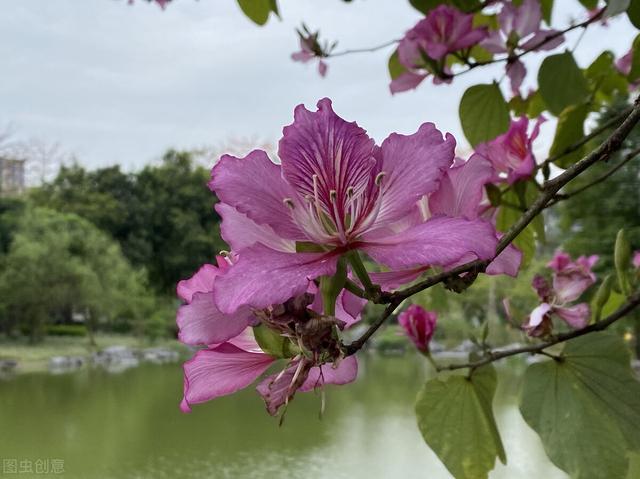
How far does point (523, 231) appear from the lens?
46 centimetres

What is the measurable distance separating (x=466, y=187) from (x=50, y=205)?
1161cm

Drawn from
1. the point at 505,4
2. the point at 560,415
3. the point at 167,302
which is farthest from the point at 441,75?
the point at 167,302

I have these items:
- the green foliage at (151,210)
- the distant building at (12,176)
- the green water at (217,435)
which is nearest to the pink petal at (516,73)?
the green water at (217,435)

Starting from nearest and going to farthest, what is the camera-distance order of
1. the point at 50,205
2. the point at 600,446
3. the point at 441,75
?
1. the point at 600,446
2. the point at 441,75
3. the point at 50,205

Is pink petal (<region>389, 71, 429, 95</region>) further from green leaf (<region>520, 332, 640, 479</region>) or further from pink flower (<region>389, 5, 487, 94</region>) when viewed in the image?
green leaf (<region>520, 332, 640, 479</region>)

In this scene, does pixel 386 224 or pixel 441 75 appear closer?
pixel 386 224

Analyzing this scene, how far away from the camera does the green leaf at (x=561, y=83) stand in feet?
1.82

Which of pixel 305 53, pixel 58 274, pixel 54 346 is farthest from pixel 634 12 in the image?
pixel 54 346

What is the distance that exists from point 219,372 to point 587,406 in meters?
0.25

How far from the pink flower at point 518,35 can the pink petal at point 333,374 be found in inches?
18.1

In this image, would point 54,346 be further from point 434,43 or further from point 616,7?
point 616,7

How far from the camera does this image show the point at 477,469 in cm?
45

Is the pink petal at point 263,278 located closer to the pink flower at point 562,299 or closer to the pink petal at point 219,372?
the pink petal at point 219,372

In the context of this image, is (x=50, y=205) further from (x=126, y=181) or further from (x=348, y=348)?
(x=348, y=348)
